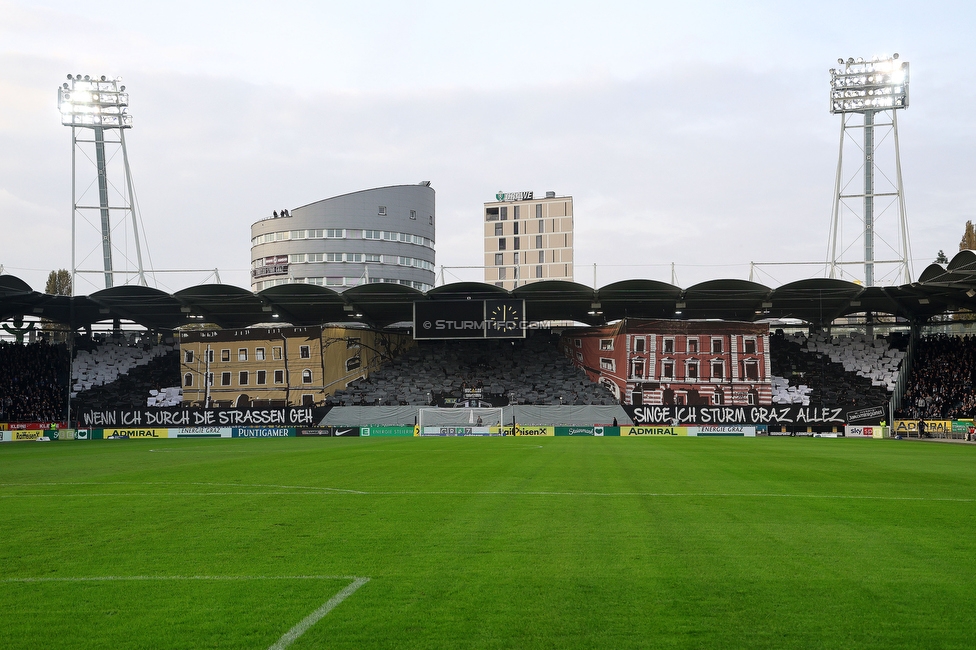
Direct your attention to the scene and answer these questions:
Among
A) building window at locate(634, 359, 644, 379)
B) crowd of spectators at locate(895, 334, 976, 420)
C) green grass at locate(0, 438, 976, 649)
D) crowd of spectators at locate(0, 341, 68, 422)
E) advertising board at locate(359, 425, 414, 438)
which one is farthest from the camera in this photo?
building window at locate(634, 359, 644, 379)

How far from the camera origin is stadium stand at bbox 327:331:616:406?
62.1 meters

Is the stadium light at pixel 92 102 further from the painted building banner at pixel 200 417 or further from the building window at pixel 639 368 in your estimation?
the building window at pixel 639 368

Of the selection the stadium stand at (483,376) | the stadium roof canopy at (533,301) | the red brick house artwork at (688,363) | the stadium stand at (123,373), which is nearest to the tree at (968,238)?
the stadium roof canopy at (533,301)

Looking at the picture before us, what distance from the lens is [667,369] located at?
6216cm

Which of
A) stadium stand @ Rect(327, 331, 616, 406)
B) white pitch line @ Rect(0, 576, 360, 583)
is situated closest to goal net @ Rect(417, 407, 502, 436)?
stadium stand @ Rect(327, 331, 616, 406)

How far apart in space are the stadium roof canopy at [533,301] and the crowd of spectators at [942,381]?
297cm

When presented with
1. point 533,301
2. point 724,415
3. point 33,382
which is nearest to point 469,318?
point 533,301

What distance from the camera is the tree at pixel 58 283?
91875 millimetres

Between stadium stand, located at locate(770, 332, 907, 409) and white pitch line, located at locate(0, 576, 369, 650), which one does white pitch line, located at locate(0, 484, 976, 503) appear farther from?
stadium stand, located at locate(770, 332, 907, 409)

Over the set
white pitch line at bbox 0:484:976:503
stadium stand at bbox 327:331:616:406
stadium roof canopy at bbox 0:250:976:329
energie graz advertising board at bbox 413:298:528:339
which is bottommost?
white pitch line at bbox 0:484:976:503

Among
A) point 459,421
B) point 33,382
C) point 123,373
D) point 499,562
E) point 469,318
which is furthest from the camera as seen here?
point 123,373

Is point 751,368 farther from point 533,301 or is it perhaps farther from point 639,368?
point 533,301

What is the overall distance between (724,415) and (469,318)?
20434mm

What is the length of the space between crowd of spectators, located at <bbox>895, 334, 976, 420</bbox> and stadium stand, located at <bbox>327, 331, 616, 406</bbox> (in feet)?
72.0
